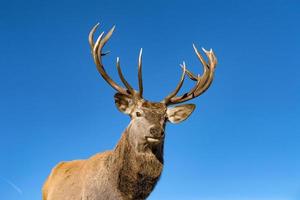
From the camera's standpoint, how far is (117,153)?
25.6 feet

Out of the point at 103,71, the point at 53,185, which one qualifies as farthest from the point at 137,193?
the point at 103,71

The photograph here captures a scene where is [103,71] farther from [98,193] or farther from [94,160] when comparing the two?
[98,193]

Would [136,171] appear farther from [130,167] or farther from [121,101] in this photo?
[121,101]

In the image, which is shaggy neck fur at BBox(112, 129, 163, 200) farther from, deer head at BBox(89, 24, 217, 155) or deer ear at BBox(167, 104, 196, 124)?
deer ear at BBox(167, 104, 196, 124)

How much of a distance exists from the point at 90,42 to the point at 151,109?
1.97m

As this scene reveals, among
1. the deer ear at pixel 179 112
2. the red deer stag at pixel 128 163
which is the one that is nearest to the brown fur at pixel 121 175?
the red deer stag at pixel 128 163

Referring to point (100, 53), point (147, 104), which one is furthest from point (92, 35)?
point (147, 104)

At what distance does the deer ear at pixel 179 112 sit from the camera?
8555mm

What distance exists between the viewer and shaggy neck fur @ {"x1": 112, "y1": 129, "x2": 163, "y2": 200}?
758 centimetres

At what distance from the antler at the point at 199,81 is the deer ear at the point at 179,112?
122mm

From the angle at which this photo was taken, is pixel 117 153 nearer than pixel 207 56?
Yes

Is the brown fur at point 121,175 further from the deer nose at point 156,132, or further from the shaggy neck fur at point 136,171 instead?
the deer nose at point 156,132

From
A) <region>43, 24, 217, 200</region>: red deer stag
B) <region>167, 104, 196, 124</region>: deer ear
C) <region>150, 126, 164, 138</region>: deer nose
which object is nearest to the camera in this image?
<region>150, 126, 164, 138</region>: deer nose

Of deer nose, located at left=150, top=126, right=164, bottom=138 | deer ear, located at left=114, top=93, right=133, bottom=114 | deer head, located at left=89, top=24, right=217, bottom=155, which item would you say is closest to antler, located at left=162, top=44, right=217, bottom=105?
deer head, located at left=89, top=24, right=217, bottom=155
